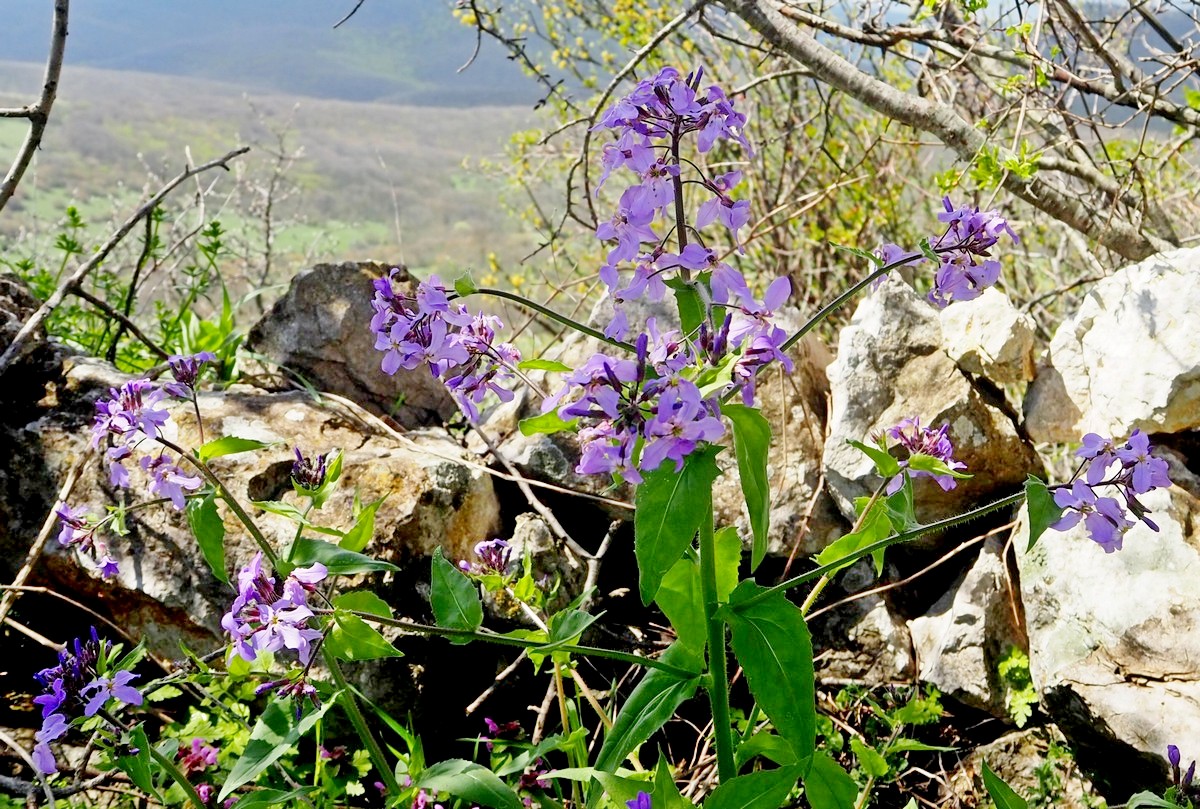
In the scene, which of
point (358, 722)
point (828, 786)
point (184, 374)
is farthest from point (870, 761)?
point (184, 374)

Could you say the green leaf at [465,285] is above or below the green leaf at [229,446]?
above

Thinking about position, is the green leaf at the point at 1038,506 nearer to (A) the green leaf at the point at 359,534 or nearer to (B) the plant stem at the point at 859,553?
(B) the plant stem at the point at 859,553

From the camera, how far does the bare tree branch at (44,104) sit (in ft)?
7.87

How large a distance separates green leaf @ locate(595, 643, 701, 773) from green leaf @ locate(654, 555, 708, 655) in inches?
2.7

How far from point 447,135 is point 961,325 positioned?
117 ft

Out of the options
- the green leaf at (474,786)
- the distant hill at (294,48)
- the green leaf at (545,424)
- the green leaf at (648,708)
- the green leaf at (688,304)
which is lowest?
the green leaf at (474,786)

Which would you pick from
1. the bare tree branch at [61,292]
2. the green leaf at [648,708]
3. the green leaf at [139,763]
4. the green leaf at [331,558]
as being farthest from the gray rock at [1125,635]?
the bare tree branch at [61,292]

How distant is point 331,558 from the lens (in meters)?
1.72

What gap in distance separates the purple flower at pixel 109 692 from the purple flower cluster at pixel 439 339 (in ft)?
3.01

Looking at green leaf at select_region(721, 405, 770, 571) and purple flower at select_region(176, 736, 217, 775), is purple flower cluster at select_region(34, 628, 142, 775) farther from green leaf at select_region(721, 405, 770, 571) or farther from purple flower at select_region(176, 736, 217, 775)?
green leaf at select_region(721, 405, 770, 571)

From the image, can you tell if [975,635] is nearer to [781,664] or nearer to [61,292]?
[781,664]

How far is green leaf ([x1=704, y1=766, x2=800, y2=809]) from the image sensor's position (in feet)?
5.07

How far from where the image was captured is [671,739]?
2.76 meters

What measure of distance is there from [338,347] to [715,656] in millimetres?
2305
